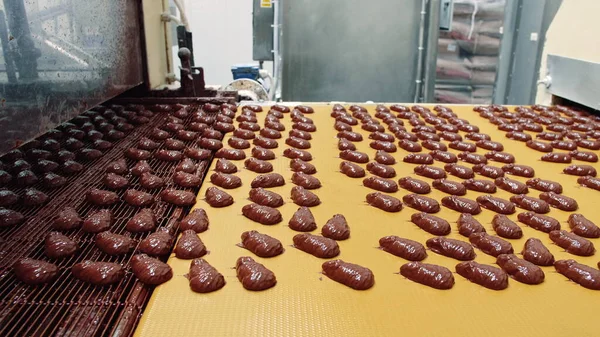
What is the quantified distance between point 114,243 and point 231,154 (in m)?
1.46

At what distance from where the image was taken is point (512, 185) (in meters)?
3.18

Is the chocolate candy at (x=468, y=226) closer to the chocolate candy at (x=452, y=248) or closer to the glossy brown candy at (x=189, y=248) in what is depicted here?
the chocolate candy at (x=452, y=248)

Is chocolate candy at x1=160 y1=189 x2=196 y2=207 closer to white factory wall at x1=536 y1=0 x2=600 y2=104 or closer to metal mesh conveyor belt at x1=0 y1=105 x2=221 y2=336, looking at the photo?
metal mesh conveyor belt at x1=0 y1=105 x2=221 y2=336

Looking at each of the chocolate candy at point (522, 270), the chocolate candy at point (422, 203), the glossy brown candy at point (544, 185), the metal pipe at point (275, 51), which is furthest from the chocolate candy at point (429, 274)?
the metal pipe at point (275, 51)

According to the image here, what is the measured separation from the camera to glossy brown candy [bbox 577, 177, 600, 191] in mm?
3286

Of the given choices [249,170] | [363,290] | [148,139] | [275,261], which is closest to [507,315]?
[363,290]

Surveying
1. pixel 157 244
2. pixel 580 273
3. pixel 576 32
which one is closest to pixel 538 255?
pixel 580 273

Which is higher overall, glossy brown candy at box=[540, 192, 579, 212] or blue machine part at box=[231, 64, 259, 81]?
blue machine part at box=[231, 64, 259, 81]

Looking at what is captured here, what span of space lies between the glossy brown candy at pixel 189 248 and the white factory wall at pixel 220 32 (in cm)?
779

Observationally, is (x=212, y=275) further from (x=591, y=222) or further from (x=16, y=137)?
(x=591, y=222)

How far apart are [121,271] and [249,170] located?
4.81 ft

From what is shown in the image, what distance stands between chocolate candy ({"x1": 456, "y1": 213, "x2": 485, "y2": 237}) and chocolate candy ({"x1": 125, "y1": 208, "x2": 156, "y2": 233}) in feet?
5.36

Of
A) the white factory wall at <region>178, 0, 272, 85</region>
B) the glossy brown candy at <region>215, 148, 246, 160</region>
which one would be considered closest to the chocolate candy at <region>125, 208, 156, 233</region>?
the glossy brown candy at <region>215, 148, 246, 160</region>

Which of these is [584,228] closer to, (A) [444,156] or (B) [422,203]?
(B) [422,203]
